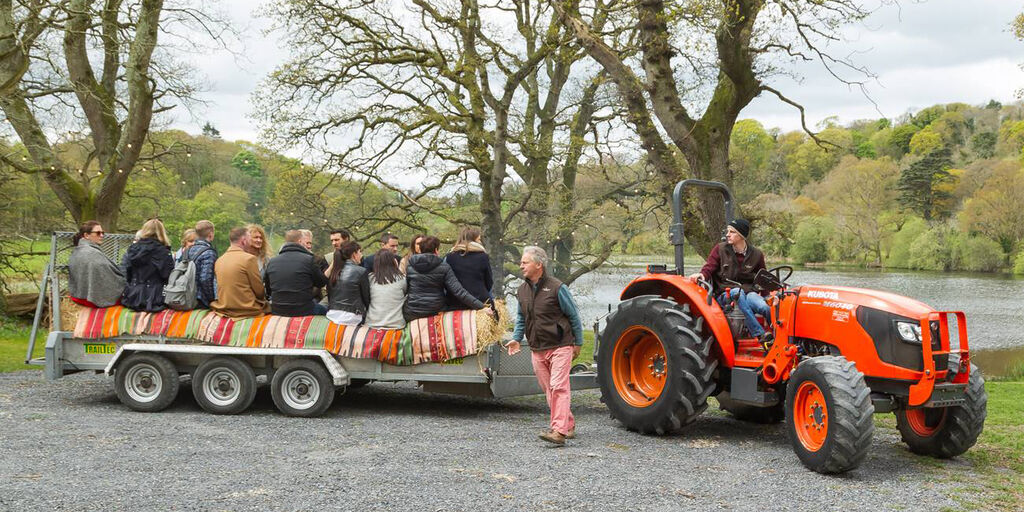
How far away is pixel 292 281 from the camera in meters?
8.61

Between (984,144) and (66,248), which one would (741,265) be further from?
(984,144)

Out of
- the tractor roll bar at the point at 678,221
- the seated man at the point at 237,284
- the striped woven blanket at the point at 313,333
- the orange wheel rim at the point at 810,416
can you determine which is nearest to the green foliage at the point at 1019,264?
the tractor roll bar at the point at 678,221

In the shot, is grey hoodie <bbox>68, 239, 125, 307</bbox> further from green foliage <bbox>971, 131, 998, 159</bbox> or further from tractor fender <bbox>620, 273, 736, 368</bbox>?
green foliage <bbox>971, 131, 998, 159</bbox>

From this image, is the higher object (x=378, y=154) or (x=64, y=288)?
(x=378, y=154)

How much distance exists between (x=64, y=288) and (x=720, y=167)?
9.22 m

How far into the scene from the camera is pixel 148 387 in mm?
8641

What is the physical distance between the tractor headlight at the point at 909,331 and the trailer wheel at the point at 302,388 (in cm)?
512

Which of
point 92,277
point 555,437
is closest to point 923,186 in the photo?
point 555,437

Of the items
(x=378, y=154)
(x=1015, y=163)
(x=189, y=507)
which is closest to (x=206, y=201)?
(x=378, y=154)

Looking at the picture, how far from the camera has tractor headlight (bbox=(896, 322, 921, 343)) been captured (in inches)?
243

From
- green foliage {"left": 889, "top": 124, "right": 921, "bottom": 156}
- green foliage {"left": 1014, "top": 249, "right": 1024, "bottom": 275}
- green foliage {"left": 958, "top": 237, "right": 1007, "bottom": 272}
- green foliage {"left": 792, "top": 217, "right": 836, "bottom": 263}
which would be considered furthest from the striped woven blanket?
green foliage {"left": 889, "top": 124, "right": 921, "bottom": 156}

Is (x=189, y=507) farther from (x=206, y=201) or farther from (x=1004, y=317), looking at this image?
(x=1004, y=317)

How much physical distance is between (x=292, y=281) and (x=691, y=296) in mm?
3985

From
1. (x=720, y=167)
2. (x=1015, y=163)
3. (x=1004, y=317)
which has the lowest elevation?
(x=1004, y=317)
